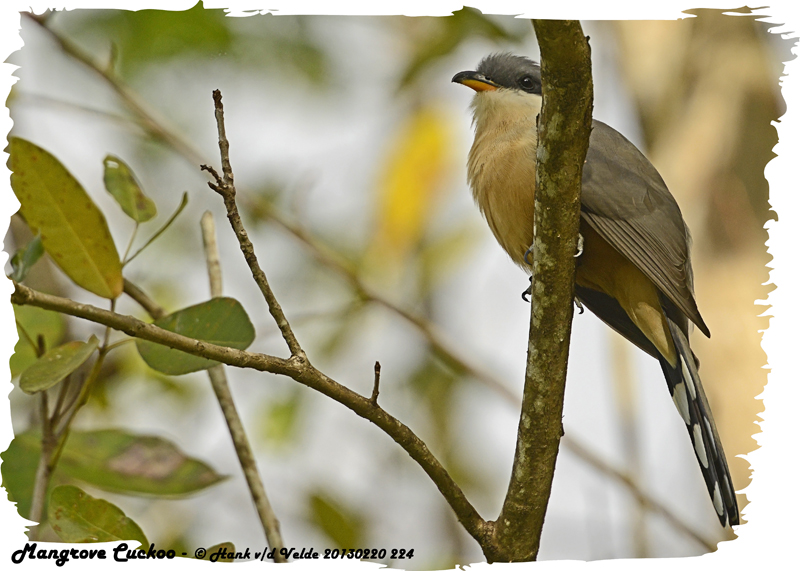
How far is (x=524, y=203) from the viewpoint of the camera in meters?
2.20

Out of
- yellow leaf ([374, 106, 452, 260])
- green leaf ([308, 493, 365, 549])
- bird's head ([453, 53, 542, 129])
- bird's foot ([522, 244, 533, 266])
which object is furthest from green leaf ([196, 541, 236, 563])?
yellow leaf ([374, 106, 452, 260])

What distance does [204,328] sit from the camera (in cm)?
160

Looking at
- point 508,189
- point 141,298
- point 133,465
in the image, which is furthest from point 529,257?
point 133,465

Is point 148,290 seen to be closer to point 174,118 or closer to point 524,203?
point 174,118

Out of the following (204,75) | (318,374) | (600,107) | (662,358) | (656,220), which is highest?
(204,75)

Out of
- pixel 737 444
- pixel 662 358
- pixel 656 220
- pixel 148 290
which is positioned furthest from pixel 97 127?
pixel 737 444

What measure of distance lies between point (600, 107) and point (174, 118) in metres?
1.55

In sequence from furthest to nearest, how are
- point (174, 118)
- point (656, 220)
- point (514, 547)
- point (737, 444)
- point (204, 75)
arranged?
point (174, 118) → point (204, 75) → point (656, 220) → point (737, 444) → point (514, 547)

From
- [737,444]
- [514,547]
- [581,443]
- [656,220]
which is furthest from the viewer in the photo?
[581,443]

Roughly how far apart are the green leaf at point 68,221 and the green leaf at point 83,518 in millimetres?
438

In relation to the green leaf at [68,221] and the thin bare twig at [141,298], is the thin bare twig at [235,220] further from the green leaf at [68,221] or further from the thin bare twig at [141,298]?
the thin bare twig at [141,298]

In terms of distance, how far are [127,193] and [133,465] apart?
2.14 feet

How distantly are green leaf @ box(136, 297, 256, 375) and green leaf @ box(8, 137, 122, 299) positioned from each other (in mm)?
153

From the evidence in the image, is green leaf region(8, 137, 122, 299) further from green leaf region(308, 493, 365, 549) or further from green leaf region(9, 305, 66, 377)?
green leaf region(308, 493, 365, 549)
